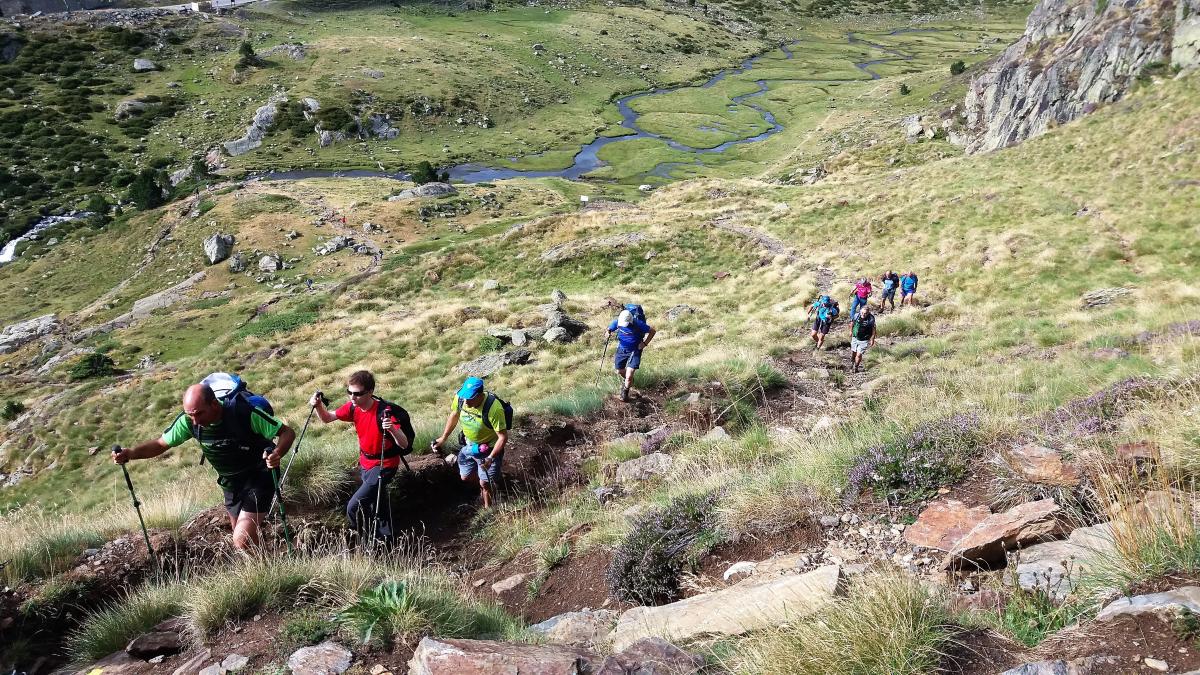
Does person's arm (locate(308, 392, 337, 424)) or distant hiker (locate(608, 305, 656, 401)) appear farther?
distant hiker (locate(608, 305, 656, 401))

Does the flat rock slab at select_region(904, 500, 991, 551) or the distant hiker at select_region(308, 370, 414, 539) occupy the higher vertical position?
the flat rock slab at select_region(904, 500, 991, 551)

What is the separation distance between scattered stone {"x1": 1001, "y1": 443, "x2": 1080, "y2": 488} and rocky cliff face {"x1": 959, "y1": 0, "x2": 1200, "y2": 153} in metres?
40.9

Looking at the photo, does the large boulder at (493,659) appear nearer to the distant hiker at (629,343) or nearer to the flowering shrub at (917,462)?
the flowering shrub at (917,462)

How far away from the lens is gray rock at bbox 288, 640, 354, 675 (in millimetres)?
4137

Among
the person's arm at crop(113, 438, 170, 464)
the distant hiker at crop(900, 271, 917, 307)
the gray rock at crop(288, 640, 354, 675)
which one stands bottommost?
the distant hiker at crop(900, 271, 917, 307)

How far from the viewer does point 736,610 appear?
4.26 metres

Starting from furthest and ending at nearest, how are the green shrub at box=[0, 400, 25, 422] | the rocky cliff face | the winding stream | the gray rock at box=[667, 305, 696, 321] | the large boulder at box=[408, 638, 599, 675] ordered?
the winding stream < the rocky cliff face < the green shrub at box=[0, 400, 25, 422] < the gray rock at box=[667, 305, 696, 321] < the large boulder at box=[408, 638, 599, 675]

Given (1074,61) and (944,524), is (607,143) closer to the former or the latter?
(1074,61)

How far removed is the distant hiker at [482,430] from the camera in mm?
8398

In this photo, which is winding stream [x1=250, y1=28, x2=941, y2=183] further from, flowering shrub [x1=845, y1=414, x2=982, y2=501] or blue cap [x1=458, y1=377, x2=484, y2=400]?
flowering shrub [x1=845, y1=414, x2=982, y2=501]

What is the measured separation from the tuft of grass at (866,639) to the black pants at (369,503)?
547 centimetres

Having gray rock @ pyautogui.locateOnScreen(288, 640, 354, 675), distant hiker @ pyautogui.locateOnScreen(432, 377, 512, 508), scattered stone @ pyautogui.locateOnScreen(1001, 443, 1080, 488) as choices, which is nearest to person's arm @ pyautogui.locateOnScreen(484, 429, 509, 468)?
distant hiker @ pyautogui.locateOnScreen(432, 377, 512, 508)

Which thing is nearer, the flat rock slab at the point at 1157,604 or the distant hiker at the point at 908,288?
the flat rock slab at the point at 1157,604

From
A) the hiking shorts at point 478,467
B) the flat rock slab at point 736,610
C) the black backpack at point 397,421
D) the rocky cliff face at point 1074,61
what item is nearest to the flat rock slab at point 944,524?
the flat rock slab at point 736,610
